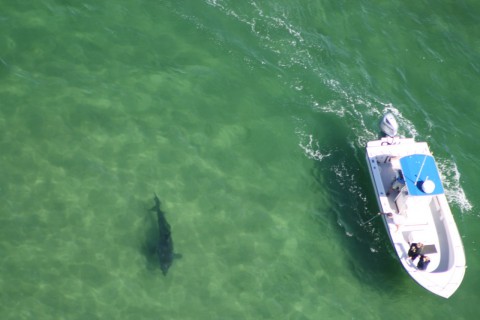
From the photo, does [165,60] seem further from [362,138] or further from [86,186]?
[362,138]

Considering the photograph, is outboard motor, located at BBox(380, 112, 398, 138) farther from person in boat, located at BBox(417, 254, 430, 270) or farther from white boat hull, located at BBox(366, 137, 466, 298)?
person in boat, located at BBox(417, 254, 430, 270)

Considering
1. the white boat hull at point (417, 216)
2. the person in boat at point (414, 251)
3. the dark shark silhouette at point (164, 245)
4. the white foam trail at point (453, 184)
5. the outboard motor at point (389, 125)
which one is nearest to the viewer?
the white boat hull at point (417, 216)

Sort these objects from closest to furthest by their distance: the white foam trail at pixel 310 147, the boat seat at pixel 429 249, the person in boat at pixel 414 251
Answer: the person in boat at pixel 414 251
the boat seat at pixel 429 249
the white foam trail at pixel 310 147

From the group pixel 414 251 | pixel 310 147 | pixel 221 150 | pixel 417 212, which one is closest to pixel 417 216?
pixel 417 212

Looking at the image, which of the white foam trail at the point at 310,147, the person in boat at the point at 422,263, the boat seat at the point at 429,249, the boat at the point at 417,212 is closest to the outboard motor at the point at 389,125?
the boat at the point at 417,212

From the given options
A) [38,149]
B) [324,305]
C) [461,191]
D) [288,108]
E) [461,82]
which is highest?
[461,82]

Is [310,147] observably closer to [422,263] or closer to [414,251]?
[414,251]

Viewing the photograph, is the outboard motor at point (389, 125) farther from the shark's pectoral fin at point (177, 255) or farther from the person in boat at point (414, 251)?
the shark's pectoral fin at point (177, 255)

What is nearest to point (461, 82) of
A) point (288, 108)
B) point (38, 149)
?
point (288, 108)
